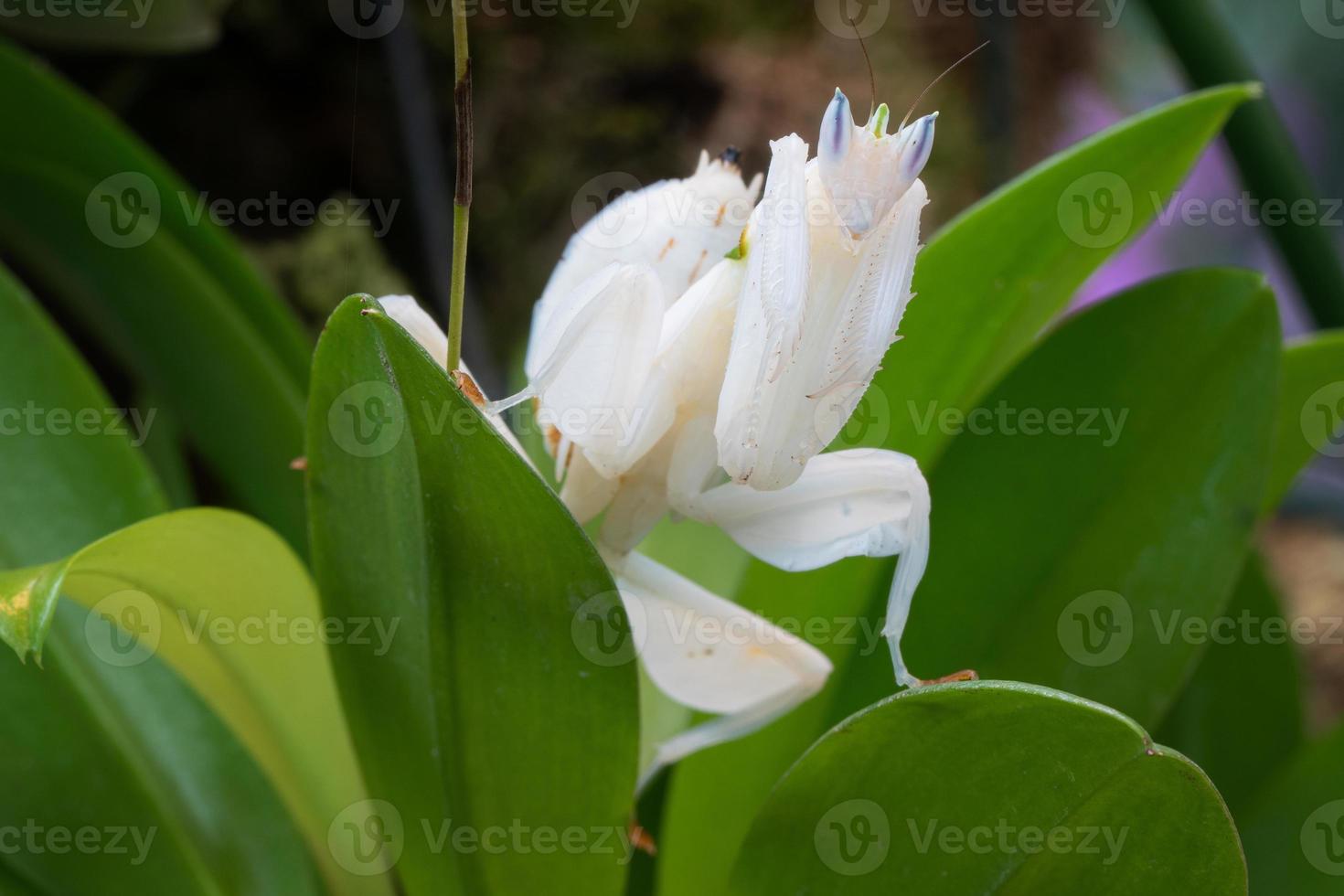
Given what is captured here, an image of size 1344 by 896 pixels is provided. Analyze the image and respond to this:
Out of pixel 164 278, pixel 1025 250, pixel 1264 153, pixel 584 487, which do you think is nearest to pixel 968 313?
pixel 1025 250

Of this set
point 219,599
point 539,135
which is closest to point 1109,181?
point 219,599

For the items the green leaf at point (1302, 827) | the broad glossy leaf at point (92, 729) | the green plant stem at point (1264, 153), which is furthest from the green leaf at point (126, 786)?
the green plant stem at point (1264, 153)

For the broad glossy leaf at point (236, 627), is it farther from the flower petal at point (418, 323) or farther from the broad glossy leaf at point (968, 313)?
the broad glossy leaf at point (968, 313)

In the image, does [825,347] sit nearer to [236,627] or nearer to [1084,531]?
[1084,531]

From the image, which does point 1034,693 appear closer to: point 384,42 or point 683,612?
point 683,612

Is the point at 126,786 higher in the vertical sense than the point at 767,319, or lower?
lower

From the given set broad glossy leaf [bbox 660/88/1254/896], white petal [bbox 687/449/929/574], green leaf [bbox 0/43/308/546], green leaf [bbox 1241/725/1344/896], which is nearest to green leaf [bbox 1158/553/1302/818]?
green leaf [bbox 1241/725/1344/896]
